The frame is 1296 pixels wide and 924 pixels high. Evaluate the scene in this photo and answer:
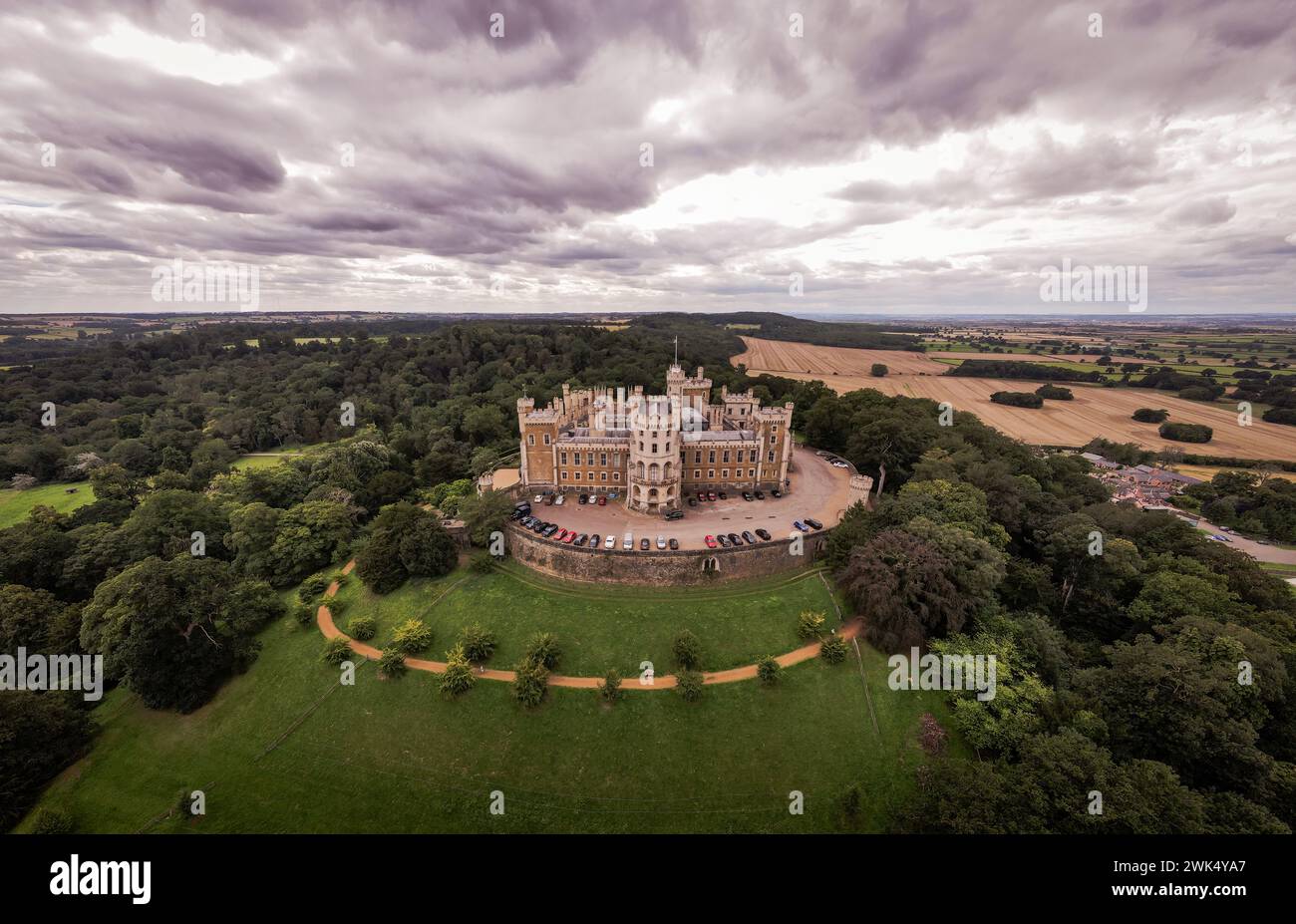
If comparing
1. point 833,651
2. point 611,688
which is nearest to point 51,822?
point 611,688

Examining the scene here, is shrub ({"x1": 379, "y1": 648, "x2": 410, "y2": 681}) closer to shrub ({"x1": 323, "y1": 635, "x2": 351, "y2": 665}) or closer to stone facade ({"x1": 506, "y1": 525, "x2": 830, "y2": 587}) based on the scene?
shrub ({"x1": 323, "y1": 635, "x2": 351, "y2": 665})

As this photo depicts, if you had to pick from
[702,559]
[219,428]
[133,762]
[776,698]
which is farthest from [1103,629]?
[219,428]

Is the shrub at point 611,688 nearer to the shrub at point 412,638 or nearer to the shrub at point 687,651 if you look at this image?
the shrub at point 687,651

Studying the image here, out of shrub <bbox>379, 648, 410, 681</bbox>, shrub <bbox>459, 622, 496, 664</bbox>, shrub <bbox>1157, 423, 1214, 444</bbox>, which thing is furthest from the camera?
shrub <bbox>1157, 423, 1214, 444</bbox>

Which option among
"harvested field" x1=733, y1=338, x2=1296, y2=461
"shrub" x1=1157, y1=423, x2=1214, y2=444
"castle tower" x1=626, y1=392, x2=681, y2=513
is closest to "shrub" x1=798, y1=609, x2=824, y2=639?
"castle tower" x1=626, y1=392, x2=681, y2=513

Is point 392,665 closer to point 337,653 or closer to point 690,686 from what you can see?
point 337,653
